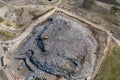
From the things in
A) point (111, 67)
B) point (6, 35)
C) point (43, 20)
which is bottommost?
point (111, 67)

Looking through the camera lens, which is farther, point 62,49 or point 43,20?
point 43,20

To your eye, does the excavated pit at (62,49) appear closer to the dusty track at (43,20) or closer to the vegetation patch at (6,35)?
Result: the dusty track at (43,20)

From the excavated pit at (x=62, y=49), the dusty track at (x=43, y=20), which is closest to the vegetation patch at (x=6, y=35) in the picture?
the dusty track at (x=43, y=20)

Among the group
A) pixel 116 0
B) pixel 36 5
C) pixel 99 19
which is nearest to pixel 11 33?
pixel 36 5

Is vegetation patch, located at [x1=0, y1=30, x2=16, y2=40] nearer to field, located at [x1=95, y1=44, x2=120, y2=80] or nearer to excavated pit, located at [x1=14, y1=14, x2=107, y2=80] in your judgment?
excavated pit, located at [x1=14, y1=14, x2=107, y2=80]

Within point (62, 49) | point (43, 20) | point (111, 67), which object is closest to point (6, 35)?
point (43, 20)

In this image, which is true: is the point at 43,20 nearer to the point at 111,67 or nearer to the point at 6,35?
the point at 6,35

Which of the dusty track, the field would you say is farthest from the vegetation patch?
the field

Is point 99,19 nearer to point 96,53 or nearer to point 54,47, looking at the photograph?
point 96,53

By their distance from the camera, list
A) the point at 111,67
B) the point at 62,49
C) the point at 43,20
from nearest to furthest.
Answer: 1. the point at 62,49
2. the point at 111,67
3. the point at 43,20
